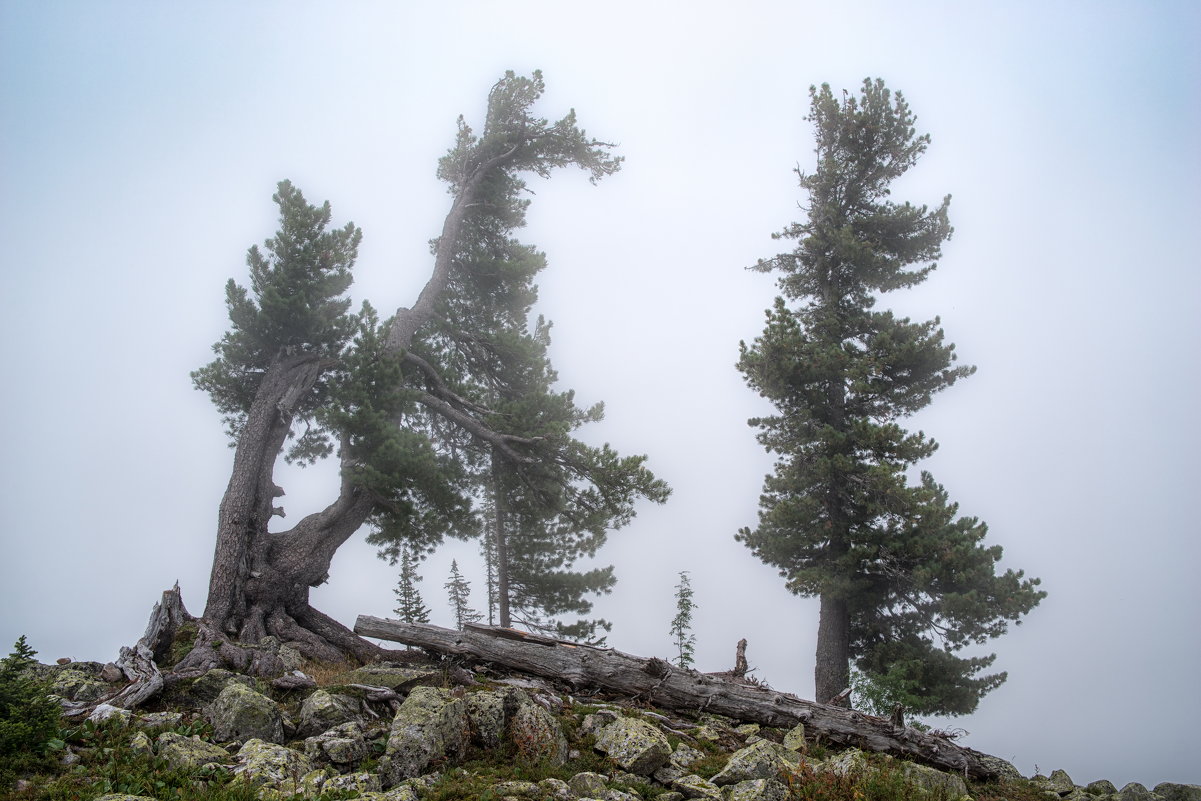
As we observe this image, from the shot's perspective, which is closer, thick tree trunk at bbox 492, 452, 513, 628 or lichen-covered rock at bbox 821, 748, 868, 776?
lichen-covered rock at bbox 821, 748, 868, 776

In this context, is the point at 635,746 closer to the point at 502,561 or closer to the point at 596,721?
the point at 596,721

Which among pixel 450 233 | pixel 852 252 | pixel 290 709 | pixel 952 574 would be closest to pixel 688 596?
pixel 952 574

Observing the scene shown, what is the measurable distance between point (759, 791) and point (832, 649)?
11.3m

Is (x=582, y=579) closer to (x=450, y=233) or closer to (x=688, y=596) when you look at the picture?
(x=688, y=596)

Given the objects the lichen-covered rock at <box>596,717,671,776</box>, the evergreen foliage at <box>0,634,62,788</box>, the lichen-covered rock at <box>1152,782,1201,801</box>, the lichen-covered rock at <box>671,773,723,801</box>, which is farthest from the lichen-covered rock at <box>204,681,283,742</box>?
the lichen-covered rock at <box>1152,782,1201,801</box>

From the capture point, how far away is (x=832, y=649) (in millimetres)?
16812

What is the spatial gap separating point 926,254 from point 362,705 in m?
19.7

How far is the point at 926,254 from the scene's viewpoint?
1988cm

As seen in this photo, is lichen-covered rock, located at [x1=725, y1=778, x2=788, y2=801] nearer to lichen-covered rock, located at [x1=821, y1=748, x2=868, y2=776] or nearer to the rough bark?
lichen-covered rock, located at [x1=821, y1=748, x2=868, y2=776]

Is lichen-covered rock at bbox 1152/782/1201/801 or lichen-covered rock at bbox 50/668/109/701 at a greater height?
lichen-covered rock at bbox 50/668/109/701

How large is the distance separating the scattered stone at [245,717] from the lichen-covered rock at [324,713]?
0.29 m

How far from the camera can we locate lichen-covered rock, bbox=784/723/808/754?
9352 millimetres

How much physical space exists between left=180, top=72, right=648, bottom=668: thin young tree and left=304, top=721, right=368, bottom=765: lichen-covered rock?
16.8 ft

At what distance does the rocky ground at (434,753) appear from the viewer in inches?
258
